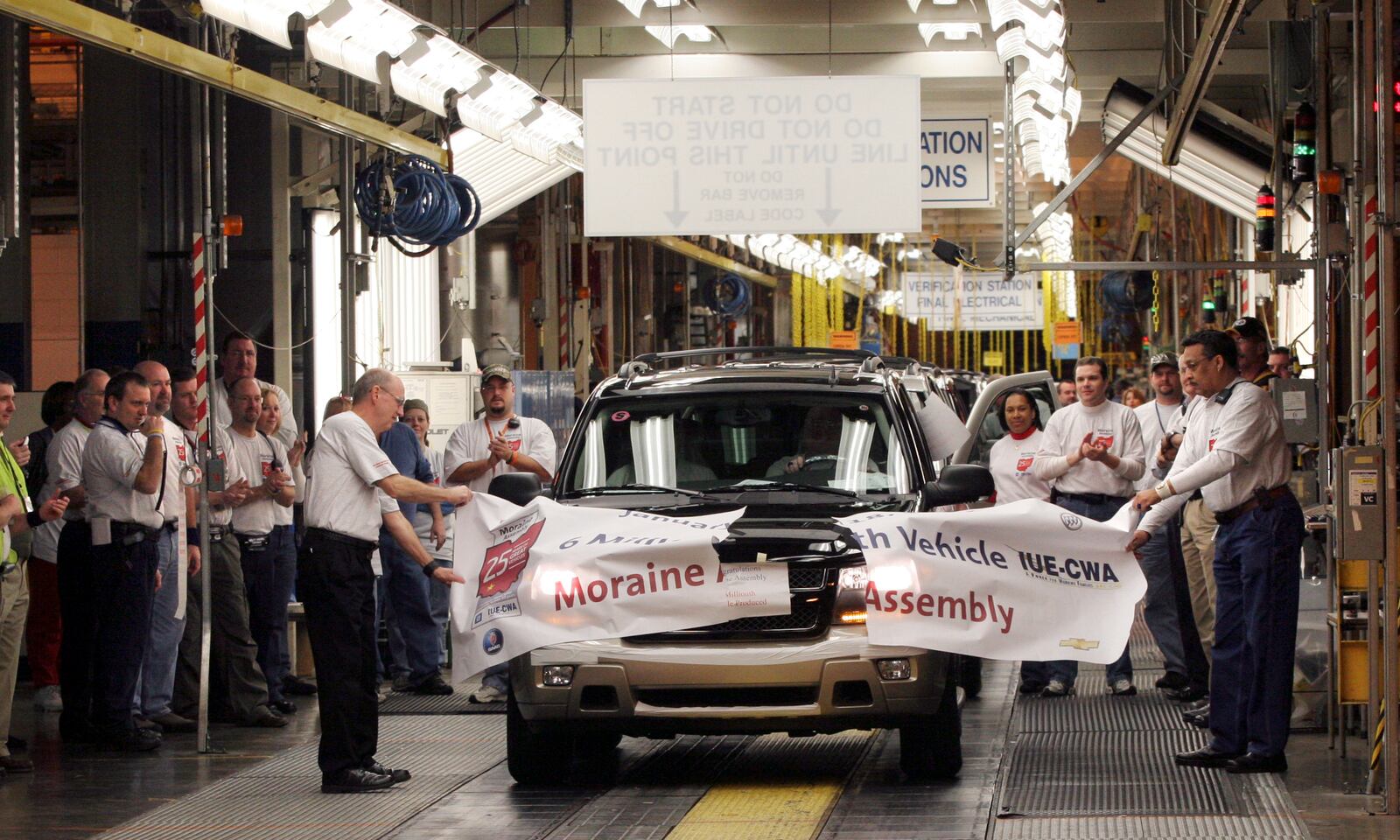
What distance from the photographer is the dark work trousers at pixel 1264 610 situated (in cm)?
867

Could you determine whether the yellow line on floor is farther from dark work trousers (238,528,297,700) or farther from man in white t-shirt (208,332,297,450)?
man in white t-shirt (208,332,297,450)

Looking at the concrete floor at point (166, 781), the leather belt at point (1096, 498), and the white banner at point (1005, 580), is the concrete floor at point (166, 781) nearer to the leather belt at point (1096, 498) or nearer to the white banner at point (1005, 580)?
the white banner at point (1005, 580)

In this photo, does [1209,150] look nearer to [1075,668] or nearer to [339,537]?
[1075,668]

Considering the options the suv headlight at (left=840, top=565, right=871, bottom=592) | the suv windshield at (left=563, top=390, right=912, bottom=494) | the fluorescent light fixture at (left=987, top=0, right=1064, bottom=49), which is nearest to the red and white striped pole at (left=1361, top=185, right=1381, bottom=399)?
the suv windshield at (left=563, top=390, right=912, bottom=494)

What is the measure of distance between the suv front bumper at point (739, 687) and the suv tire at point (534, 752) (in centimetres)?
38

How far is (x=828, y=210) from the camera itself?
13.5 meters

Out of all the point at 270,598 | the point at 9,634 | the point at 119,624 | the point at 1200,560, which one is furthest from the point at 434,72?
the point at 1200,560

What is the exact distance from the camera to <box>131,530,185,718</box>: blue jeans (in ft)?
35.5

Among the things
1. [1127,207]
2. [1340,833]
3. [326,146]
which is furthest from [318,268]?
[1127,207]

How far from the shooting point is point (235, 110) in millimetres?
18078

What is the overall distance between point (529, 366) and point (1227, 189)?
11068mm

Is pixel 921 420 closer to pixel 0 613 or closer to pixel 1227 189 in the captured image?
pixel 0 613

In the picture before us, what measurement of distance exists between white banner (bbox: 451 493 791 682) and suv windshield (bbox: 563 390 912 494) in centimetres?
79

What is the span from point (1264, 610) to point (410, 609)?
5.91m
